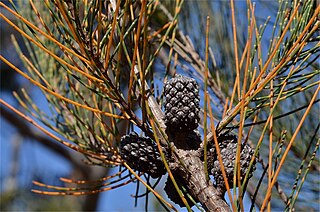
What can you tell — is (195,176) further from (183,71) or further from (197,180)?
(183,71)

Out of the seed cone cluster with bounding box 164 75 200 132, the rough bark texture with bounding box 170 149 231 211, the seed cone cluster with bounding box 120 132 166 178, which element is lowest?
the rough bark texture with bounding box 170 149 231 211

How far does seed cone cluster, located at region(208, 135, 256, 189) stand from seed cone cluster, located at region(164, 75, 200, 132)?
0.02 metres

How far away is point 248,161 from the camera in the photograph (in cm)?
37

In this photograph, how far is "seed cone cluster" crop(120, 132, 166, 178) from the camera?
38 centimetres

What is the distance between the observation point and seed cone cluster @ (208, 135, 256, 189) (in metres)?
0.36

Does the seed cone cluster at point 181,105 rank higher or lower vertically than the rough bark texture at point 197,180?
higher

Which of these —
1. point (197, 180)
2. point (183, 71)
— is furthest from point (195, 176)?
point (183, 71)

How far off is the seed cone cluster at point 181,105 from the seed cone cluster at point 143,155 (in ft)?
0.07

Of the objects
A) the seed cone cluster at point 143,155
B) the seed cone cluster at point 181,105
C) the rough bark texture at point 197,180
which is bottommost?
the rough bark texture at point 197,180

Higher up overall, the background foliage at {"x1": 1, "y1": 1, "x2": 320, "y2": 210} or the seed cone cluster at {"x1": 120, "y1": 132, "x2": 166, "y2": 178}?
the background foliage at {"x1": 1, "y1": 1, "x2": 320, "y2": 210}

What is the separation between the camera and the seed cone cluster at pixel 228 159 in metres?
0.36

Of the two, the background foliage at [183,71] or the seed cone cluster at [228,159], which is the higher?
the background foliage at [183,71]

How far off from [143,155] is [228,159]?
0.06 m

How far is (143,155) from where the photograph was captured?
0.38 meters
